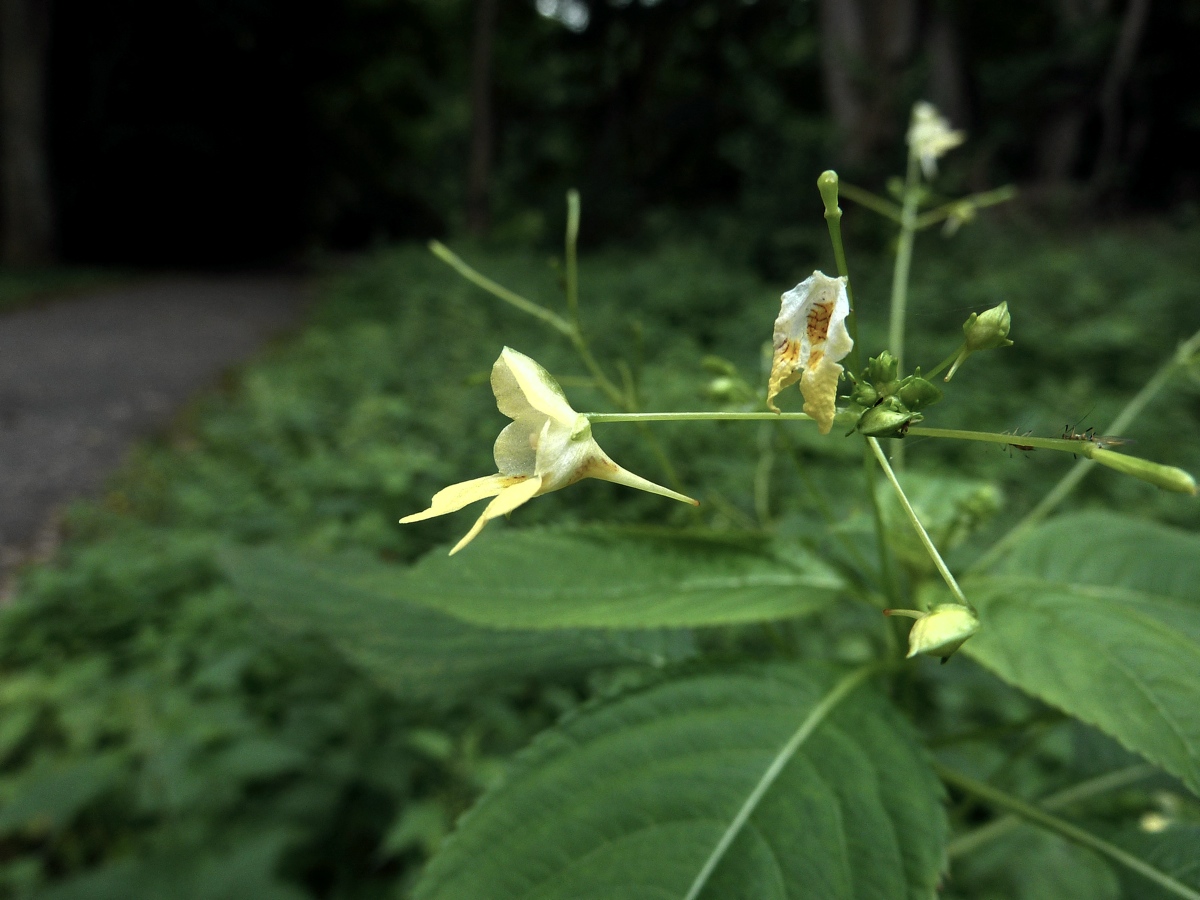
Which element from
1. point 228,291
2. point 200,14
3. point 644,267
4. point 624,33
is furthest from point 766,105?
point 200,14

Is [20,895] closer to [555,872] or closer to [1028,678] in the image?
[555,872]

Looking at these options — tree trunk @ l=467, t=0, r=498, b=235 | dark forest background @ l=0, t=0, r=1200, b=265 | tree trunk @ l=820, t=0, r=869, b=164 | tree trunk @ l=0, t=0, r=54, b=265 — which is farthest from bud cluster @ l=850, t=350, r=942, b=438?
tree trunk @ l=0, t=0, r=54, b=265

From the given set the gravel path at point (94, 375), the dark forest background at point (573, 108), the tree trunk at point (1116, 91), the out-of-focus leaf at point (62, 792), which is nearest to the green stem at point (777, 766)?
the out-of-focus leaf at point (62, 792)

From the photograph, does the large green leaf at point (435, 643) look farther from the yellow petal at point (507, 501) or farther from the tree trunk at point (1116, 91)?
the tree trunk at point (1116, 91)

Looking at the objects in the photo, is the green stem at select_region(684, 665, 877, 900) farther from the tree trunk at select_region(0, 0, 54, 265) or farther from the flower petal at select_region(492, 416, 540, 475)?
the tree trunk at select_region(0, 0, 54, 265)

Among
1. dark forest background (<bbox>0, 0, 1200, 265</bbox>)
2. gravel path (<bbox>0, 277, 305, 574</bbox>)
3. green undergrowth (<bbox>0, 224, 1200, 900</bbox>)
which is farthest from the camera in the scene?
dark forest background (<bbox>0, 0, 1200, 265</bbox>)

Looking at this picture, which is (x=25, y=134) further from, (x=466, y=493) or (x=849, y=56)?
(x=466, y=493)

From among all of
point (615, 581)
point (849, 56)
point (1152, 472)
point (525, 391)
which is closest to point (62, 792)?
point (615, 581)
